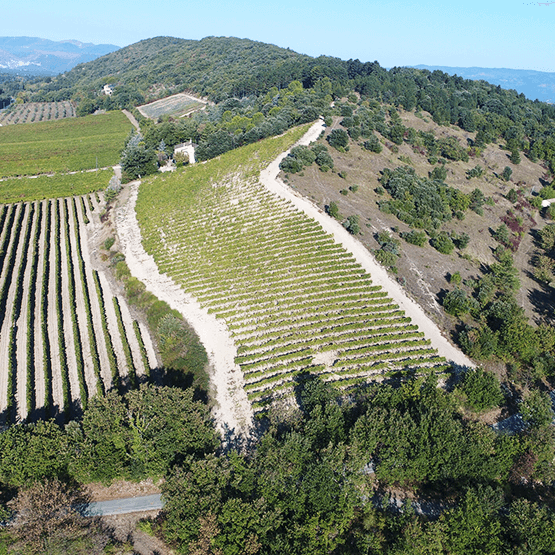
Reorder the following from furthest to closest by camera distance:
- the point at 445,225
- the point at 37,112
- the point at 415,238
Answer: the point at 37,112 < the point at 445,225 < the point at 415,238

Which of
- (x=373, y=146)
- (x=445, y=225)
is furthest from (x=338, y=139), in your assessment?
(x=445, y=225)

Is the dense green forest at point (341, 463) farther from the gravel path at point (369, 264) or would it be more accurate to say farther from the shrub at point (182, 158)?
the shrub at point (182, 158)

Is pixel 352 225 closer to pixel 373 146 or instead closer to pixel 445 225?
pixel 445 225

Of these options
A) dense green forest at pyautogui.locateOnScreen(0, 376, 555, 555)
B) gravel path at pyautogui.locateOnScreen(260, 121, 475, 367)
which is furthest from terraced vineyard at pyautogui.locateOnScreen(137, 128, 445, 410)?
dense green forest at pyautogui.locateOnScreen(0, 376, 555, 555)

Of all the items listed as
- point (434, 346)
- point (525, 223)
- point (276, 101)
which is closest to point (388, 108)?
point (276, 101)

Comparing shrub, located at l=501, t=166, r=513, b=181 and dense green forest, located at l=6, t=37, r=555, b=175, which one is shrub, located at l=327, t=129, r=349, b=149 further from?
shrub, located at l=501, t=166, r=513, b=181

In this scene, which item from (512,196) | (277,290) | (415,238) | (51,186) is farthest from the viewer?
(51,186)

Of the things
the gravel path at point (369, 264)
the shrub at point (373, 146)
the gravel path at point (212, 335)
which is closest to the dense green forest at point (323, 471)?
the gravel path at point (212, 335)

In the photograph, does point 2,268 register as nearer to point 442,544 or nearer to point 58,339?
point 58,339

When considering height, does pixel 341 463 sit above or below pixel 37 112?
below
